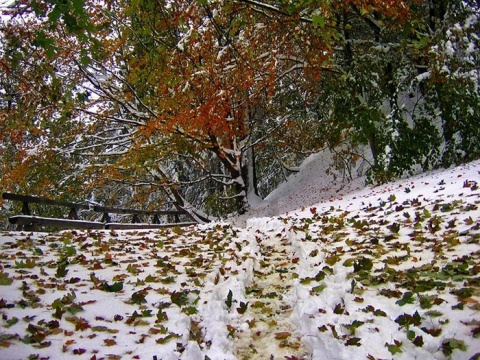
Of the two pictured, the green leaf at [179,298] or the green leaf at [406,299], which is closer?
the green leaf at [406,299]

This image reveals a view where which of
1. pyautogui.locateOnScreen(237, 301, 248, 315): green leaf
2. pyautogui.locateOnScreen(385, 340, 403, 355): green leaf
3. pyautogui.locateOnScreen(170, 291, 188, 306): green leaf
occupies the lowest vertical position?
pyautogui.locateOnScreen(385, 340, 403, 355): green leaf

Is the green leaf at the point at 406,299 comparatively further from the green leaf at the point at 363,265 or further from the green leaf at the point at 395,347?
the green leaf at the point at 363,265

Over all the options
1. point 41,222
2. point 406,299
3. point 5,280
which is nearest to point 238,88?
point 41,222

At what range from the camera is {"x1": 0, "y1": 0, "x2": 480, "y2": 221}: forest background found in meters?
6.38

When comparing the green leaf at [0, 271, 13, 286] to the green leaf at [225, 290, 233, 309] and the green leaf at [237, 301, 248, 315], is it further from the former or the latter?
the green leaf at [237, 301, 248, 315]

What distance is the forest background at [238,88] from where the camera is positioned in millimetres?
6379

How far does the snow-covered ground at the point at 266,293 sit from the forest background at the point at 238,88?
2.29 meters

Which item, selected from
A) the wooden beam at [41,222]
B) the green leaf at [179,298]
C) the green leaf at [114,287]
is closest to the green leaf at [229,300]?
the green leaf at [179,298]

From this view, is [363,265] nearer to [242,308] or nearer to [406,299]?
[406,299]

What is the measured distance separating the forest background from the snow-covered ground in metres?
2.29

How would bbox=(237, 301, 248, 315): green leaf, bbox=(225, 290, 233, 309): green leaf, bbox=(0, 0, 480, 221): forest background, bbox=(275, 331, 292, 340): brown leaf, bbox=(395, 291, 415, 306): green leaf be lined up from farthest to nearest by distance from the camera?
bbox=(0, 0, 480, 221): forest background → bbox=(225, 290, 233, 309): green leaf → bbox=(237, 301, 248, 315): green leaf → bbox=(275, 331, 292, 340): brown leaf → bbox=(395, 291, 415, 306): green leaf

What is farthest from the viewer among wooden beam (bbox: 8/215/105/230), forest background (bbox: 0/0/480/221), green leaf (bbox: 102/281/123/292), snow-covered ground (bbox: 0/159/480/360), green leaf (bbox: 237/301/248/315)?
wooden beam (bbox: 8/215/105/230)

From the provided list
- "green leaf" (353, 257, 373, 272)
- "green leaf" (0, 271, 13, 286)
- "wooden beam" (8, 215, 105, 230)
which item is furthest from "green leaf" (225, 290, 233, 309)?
"wooden beam" (8, 215, 105, 230)

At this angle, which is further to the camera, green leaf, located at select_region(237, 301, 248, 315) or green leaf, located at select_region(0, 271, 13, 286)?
green leaf, located at select_region(237, 301, 248, 315)
